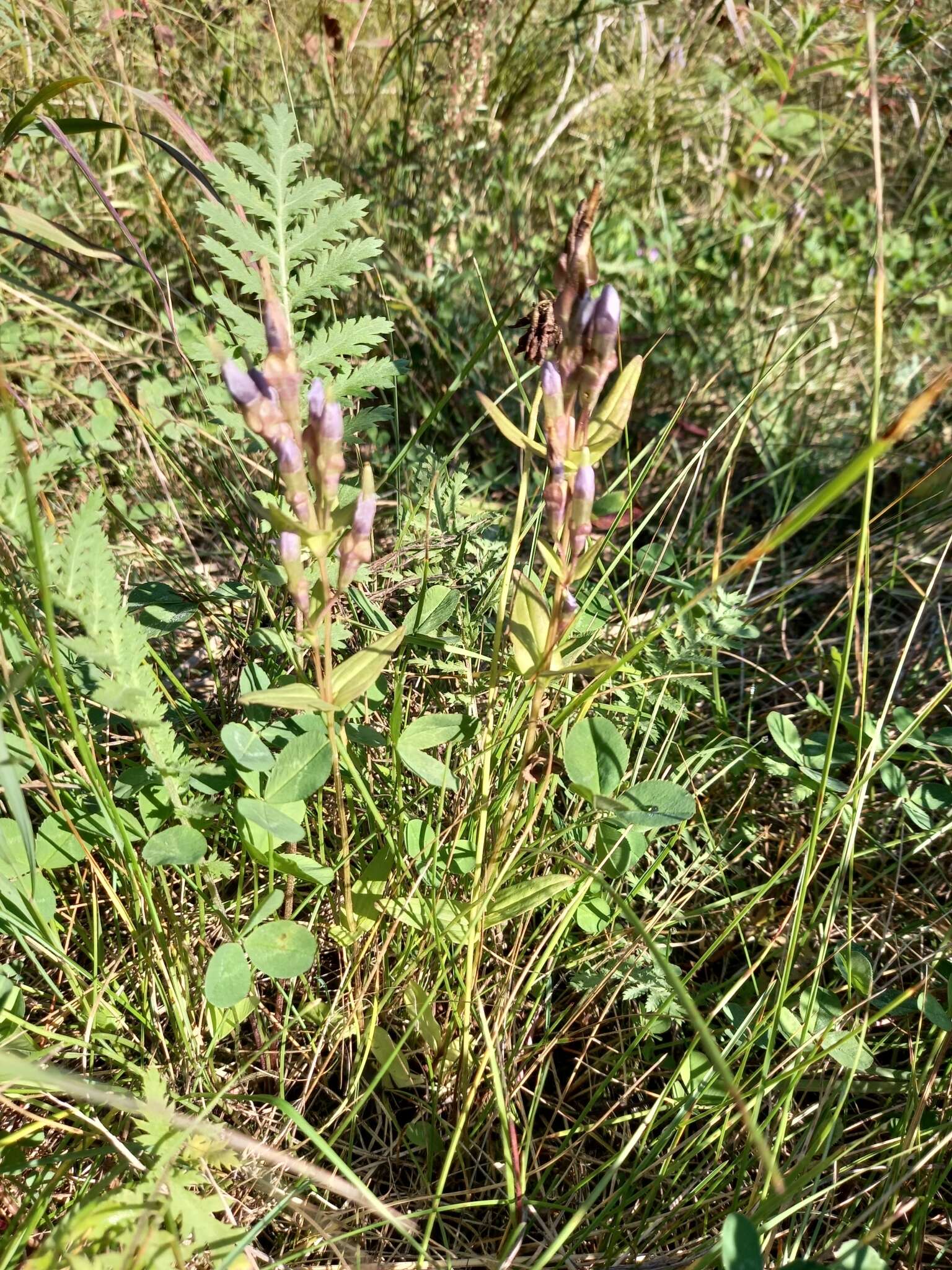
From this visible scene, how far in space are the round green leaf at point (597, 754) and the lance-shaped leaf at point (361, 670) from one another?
33cm

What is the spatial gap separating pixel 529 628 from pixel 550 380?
37 centimetres

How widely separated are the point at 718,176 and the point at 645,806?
281 centimetres

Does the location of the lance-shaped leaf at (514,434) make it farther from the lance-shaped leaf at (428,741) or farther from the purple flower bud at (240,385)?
the lance-shaped leaf at (428,741)

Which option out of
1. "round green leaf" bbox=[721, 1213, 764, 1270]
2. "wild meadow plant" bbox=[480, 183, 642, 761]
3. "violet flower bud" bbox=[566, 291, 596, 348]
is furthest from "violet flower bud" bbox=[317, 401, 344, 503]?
"round green leaf" bbox=[721, 1213, 764, 1270]

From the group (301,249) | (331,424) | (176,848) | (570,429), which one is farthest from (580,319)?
(176,848)

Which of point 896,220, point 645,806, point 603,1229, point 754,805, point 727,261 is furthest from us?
point 896,220

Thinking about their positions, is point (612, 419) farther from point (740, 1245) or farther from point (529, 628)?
point (740, 1245)

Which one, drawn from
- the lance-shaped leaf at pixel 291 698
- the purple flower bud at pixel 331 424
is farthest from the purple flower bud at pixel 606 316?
the lance-shaped leaf at pixel 291 698

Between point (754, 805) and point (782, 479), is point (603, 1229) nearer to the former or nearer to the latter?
point (754, 805)

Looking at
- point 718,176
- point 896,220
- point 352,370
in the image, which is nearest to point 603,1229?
point 352,370

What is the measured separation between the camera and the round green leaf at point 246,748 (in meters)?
1.26

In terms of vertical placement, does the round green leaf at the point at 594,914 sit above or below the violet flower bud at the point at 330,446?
below

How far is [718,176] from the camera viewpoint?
3254 mm

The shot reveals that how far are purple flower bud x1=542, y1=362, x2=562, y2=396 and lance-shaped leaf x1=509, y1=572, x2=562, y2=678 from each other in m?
0.27
